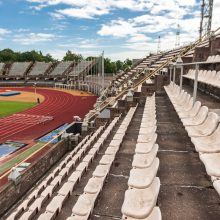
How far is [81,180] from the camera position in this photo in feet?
20.8

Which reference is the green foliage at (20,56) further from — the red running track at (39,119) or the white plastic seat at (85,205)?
the white plastic seat at (85,205)

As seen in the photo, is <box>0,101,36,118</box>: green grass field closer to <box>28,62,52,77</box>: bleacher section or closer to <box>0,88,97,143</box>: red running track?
<box>0,88,97,143</box>: red running track

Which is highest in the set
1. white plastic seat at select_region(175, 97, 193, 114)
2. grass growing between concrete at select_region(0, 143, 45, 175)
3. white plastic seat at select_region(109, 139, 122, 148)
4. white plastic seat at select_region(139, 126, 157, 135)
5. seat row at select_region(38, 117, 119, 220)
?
white plastic seat at select_region(175, 97, 193, 114)

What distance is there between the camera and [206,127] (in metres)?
4.46

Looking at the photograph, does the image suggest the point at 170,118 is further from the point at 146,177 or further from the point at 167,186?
the point at 146,177

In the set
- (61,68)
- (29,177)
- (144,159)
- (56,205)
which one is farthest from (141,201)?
(61,68)

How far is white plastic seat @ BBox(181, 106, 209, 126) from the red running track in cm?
1482

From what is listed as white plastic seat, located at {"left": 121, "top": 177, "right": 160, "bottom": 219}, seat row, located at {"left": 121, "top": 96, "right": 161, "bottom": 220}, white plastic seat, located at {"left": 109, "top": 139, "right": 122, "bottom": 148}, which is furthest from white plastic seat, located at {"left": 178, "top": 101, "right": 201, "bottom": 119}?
white plastic seat, located at {"left": 121, "top": 177, "right": 160, "bottom": 219}

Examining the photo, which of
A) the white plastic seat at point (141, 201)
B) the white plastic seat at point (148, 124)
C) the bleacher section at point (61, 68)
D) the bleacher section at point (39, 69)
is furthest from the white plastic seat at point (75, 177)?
the bleacher section at point (39, 69)

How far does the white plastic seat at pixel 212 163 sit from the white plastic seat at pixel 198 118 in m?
1.42

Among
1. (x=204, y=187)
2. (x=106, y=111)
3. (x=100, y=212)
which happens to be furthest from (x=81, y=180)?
(x=106, y=111)

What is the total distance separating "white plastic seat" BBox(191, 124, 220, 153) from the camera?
362cm

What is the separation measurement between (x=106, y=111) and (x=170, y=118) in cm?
507

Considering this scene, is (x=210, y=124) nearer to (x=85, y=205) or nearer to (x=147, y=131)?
(x=147, y=131)
